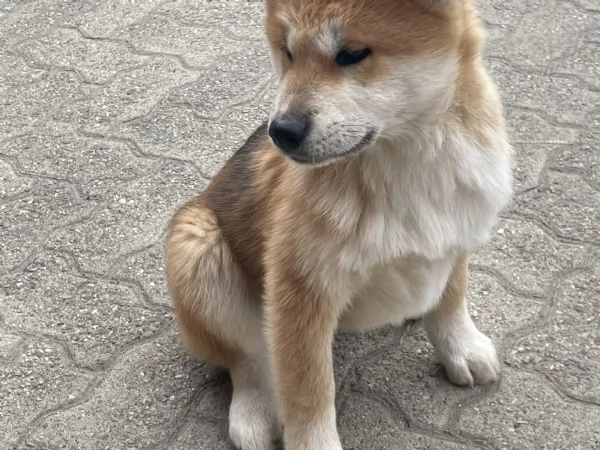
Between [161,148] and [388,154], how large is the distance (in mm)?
2181

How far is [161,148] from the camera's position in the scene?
4.42 m

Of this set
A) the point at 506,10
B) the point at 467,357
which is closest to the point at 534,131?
the point at 506,10

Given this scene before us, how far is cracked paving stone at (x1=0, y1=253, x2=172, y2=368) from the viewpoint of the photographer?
11.3ft

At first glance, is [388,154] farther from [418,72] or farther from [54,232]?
[54,232]

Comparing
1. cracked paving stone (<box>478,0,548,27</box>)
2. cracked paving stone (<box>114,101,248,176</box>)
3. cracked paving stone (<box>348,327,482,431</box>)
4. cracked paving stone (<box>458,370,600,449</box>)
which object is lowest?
cracked paving stone (<box>348,327,482,431</box>)

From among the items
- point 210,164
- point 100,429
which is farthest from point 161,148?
point 100,429

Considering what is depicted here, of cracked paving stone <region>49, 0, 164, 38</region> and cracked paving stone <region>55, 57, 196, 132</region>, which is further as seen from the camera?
cracked paving stone <region>49, 0, 164, 38</region>

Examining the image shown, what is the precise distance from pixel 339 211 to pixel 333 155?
27 cm

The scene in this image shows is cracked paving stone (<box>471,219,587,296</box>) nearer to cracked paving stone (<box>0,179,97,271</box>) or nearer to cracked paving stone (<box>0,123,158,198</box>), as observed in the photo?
cracked paving stone (<box>0,123,158,198</box>)

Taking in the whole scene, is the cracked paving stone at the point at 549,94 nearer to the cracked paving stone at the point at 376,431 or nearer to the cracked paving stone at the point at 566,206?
the cracked paving stone at the point at 566,206

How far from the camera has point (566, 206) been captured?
3.83 m

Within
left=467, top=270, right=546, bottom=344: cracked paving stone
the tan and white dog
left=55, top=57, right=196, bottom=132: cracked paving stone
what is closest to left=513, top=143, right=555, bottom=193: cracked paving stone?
left=467, top=270, right=546, bottom=344: cracked paving stone

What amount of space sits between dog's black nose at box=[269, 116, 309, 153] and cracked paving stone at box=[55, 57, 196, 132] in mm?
2537

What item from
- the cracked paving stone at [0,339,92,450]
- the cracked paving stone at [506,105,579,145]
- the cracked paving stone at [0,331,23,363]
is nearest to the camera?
the cracked paving stone at [0,339,92,450]
